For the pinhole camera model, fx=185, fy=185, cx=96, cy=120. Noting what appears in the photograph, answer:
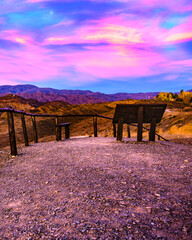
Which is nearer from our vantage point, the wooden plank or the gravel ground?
the gravel ground

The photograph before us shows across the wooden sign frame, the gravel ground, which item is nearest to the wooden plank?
the wooden sign frame

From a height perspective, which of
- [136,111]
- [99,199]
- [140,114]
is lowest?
[99,199]

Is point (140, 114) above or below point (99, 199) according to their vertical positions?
above

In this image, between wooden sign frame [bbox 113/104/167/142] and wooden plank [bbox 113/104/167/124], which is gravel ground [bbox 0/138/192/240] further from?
wooden plank [bbox 113/104/167/124]

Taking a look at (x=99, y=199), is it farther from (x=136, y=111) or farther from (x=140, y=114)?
(x=136, y=111)

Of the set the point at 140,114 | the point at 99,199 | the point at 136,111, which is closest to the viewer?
the point at 99,199

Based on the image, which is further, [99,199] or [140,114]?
[140,114]

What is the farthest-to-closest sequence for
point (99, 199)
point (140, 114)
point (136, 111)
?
point (136, 111)
point (140, 114)
point (99, 199)

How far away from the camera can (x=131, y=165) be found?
4.48 meters

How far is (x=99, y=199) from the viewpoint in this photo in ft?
9.30

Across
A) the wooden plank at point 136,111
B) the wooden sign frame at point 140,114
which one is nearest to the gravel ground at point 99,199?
the wooden sign frame at point 140,114

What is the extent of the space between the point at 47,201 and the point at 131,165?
2259 millimetres

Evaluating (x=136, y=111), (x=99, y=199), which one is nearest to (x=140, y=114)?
(x=136, y=111)

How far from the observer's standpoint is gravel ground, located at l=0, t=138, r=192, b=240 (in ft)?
6.95
